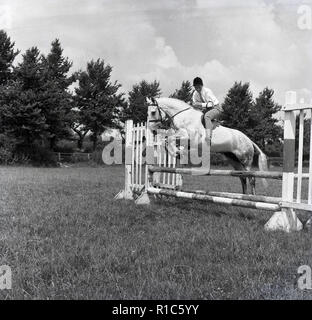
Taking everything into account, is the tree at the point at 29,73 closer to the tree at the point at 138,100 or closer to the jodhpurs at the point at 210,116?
the tree at the point at 138,100

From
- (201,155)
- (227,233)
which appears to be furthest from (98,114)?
(227,233)

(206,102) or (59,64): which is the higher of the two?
(59,64)

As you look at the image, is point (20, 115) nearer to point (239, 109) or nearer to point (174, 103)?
point (174, 103)

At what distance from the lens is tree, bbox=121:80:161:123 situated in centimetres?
4278

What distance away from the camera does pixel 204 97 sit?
719 centimetres

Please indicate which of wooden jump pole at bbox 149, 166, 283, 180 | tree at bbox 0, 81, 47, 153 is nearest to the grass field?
wooden jump pole at bbox 149, 166, 283, 180

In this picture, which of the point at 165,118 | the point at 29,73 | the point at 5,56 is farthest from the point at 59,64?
the point at 165,118

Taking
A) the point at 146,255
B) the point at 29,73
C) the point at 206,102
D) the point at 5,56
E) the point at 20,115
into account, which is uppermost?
the point at 5,56

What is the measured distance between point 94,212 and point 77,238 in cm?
155

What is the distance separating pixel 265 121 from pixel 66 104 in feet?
73.1

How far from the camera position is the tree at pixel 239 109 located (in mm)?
43594

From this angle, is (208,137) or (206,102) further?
(208,137)
